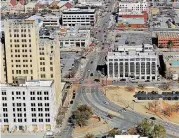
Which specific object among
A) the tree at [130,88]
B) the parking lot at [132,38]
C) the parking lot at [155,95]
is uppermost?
the parking lot at [132,38]

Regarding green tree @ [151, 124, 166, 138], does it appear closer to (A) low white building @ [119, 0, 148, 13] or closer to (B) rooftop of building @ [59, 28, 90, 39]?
(B) rooftop of building @ [59, 28, 90, 39]

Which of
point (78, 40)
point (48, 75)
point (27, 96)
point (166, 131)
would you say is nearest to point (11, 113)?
point (27, 96)

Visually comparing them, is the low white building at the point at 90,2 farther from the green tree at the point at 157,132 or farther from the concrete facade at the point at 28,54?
the green tree at the point at 157,132

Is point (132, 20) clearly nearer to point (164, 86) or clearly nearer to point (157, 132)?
point (164, 86)

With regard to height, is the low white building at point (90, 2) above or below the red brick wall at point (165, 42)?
above

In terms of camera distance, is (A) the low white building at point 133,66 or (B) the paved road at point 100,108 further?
(A) the low white building at point 133,66

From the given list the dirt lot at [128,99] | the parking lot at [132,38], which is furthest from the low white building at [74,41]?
the dirt lot at [128,99]

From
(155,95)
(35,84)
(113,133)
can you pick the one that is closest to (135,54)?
(155,95)

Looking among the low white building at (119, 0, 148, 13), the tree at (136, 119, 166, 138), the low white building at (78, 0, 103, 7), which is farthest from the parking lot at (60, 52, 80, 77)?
the low white building at (78, 0, 103, 7)

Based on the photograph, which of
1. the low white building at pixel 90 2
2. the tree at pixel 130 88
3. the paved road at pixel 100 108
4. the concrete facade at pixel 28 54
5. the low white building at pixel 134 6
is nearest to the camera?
the paved road at pixel 100 108
